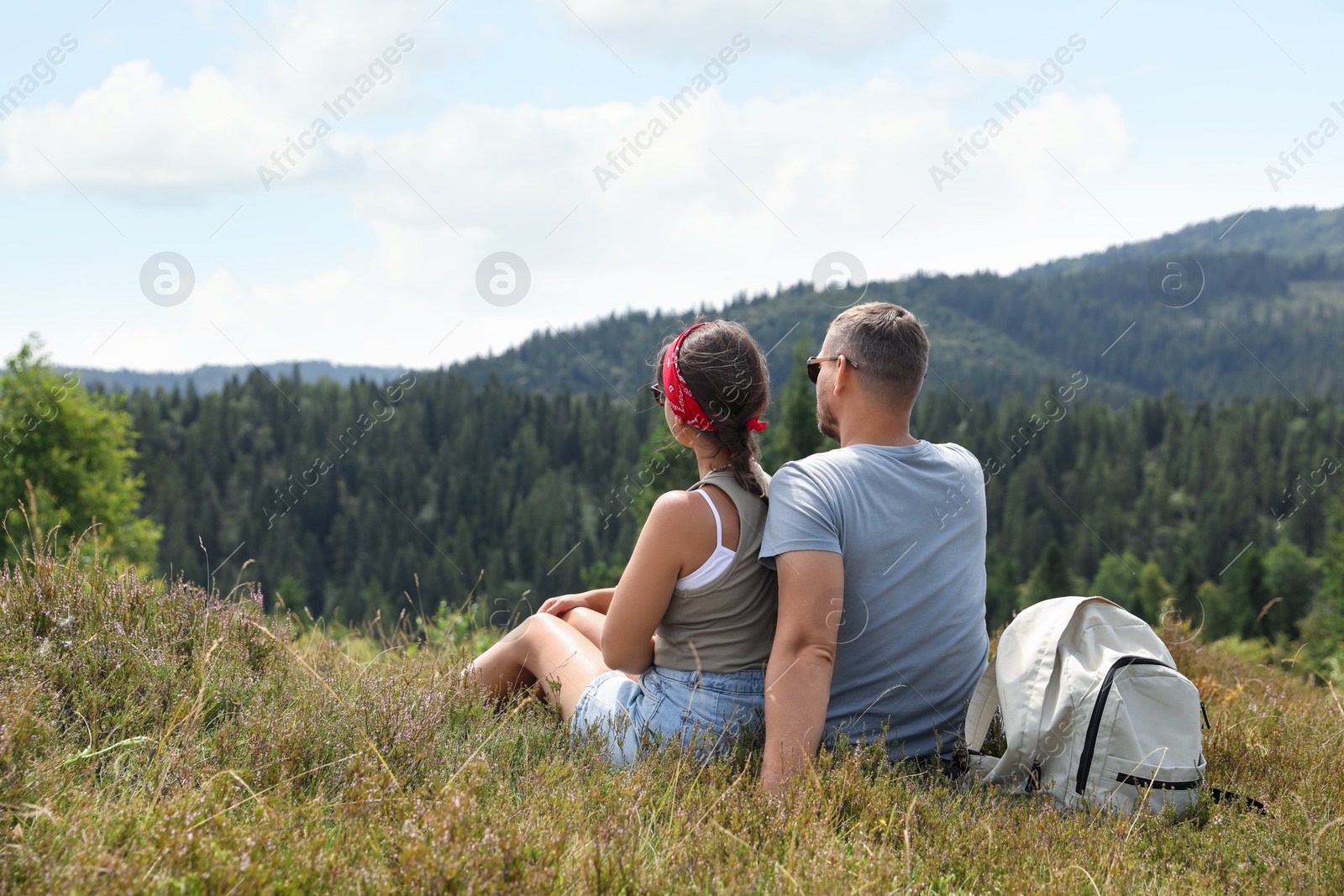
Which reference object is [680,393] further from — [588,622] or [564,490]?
[564,490]

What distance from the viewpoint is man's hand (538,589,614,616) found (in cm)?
A: 448

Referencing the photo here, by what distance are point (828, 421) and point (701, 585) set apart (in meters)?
0.95

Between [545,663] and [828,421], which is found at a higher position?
[828,421]

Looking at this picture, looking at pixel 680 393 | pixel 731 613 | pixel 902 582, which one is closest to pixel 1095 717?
pixel 902 582

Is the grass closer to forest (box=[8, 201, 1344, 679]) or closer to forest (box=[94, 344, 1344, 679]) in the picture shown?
forest (box=[8, 201, 1344, 679])

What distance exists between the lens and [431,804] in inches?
101

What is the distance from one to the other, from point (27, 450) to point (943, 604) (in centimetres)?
4045

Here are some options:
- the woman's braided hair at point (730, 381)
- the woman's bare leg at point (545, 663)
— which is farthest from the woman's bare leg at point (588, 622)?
the woman's braided hair at point (730, 381)

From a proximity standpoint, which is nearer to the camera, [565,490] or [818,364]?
[818,364]

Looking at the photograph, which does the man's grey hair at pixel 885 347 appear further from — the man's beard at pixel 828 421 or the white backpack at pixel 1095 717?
the white backpack at pixel 1095 717

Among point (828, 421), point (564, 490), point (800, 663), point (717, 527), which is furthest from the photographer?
point (564, 490)

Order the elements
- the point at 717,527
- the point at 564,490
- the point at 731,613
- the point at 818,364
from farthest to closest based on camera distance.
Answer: the point at 564,490, the point at 818,364, the point at 731,613, the point at 717,527

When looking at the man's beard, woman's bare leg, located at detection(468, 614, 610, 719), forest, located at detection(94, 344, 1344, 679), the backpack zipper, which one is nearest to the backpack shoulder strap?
the backpack zipper

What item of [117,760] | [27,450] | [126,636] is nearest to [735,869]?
[117,760]
